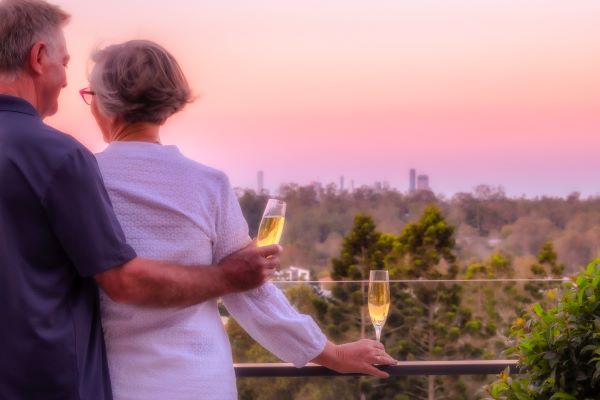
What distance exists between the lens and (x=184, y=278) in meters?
1.73

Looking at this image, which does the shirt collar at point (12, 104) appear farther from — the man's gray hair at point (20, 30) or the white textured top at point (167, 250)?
the white textured top at point (167, 250)

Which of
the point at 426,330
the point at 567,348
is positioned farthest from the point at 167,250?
the point at 426,330

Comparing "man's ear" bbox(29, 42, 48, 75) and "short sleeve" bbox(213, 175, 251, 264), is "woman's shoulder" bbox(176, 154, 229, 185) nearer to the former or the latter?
"short sleeve" bbox(213, 175, 251, 264)

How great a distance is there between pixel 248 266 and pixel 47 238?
44 cm

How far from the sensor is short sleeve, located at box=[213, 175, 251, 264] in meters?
1.86

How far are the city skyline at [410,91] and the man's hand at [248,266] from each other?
412 inches

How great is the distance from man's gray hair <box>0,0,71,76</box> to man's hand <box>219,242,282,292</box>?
0.56 m

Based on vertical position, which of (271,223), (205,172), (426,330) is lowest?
(426,330)

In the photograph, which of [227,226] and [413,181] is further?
[413,181]

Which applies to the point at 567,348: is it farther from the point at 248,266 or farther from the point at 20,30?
the point at 20,30

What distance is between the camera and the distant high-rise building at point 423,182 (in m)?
23.3

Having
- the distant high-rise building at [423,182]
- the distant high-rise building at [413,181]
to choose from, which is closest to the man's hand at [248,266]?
the distant high-rise building at [413,181]

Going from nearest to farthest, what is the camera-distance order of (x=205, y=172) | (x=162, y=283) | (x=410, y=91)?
1. (x=162, y=283)
2. (x=205, y=172)
3. (x=410, y=91)

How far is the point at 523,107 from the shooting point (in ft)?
83.6
